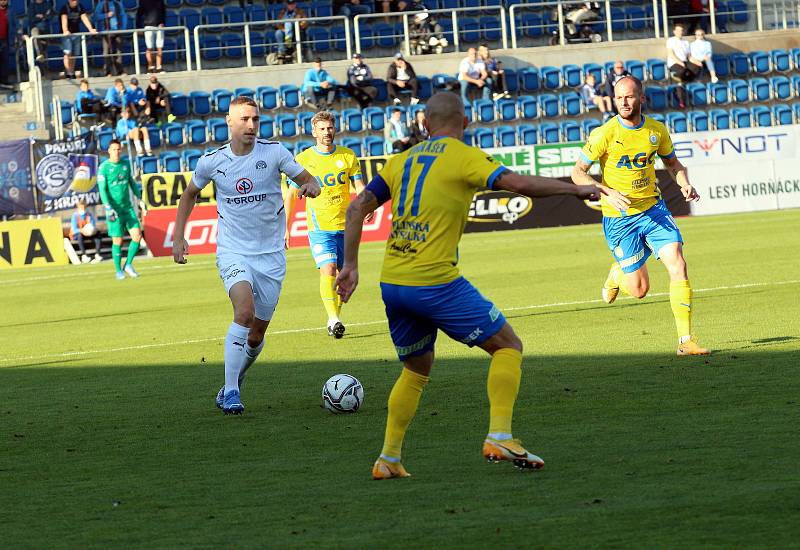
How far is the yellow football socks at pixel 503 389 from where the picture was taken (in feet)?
21.2

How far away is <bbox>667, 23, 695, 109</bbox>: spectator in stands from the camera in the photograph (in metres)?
35.6

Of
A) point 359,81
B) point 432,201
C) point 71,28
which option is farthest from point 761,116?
point 432,201

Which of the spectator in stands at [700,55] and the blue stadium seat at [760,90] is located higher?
the spectator in stands at [700,55]

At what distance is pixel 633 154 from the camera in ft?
36.9

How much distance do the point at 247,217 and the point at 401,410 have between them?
10.4 feet

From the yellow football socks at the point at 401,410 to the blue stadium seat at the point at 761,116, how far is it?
3095cm

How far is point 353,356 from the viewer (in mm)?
11773

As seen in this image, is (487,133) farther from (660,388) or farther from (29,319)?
(660,388)

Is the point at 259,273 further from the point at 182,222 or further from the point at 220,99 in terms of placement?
the point at 220,99

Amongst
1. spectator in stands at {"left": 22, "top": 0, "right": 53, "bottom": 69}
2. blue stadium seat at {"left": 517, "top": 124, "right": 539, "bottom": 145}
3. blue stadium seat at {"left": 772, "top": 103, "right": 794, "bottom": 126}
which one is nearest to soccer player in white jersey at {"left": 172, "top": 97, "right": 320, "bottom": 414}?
blue stadium seat at {"left": 517, "top": 124, "right": 539, "bottom": 145}

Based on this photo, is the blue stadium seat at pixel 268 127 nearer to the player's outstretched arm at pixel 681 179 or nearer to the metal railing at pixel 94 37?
the metal railing at pixel 94 37

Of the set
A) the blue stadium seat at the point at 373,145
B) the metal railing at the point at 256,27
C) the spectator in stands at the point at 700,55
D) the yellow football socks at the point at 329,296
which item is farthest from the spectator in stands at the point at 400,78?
the yellow football socks at the point at 329,296

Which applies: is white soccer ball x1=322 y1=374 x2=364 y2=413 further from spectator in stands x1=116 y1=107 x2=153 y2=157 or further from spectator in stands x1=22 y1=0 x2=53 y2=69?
spectator in stands x1=22 y1=0 x2=53 y2=69

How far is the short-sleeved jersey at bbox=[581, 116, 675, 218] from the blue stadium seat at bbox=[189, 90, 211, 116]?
932 inches
